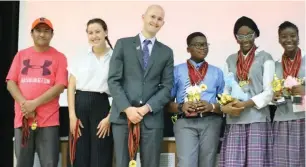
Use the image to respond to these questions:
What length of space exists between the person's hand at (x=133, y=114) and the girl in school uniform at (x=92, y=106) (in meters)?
0.24

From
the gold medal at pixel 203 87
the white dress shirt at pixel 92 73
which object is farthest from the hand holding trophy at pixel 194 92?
the white dress shirt at pixel 92 73

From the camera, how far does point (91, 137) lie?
117 inches

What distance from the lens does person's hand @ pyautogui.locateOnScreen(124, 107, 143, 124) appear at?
2.80 m

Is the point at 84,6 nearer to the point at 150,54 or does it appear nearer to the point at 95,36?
the point at 95,36

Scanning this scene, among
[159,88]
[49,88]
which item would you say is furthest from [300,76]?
[49,88]

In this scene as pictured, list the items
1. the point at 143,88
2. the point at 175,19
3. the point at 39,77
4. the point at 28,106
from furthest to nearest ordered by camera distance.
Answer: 1. the point at 175,19
2. the point at 39,77
3. the point at 28,106
4. the point at 143,88

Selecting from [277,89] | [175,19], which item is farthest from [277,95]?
[175,19]

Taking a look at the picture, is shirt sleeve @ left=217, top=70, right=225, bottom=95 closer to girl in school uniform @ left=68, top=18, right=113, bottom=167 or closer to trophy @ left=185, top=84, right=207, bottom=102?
trophy @ left=185, top=84, right=207, bottom=102

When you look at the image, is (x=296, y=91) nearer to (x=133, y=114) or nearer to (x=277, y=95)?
(x=277, y=95)

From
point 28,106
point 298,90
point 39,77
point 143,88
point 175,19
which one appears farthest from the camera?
point 175,19

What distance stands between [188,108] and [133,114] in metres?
0.39

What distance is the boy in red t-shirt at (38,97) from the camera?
120 inches

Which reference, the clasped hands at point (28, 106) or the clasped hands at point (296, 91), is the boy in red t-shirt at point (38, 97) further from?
the clasped hands at point (296, 91)

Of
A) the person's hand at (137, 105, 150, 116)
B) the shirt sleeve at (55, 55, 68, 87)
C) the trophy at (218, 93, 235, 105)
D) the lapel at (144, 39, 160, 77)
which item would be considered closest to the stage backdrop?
the shirt sleeve at (55, 55, 68, 87)
